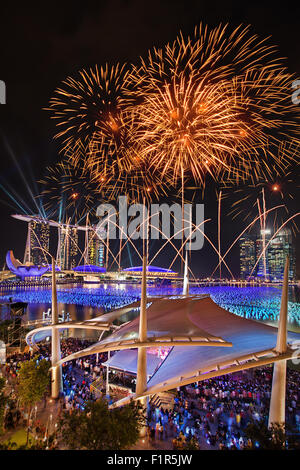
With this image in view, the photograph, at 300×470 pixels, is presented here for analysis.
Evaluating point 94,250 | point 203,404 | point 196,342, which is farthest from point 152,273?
point 196,342

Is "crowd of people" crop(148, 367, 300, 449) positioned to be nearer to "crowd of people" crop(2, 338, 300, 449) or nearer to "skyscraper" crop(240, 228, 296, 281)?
"crowd of people" crop(2, 338, 300, 449)

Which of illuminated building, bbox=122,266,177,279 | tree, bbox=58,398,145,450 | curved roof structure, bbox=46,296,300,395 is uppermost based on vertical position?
curved roof structure, bbox=46,296,300,395

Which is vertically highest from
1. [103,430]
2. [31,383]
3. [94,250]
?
[94,250]

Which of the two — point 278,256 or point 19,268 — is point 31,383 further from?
point 278,256

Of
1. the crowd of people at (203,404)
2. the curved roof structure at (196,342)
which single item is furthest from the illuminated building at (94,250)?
the curved roof structure at (196,342)

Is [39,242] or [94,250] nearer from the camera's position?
[39,242]

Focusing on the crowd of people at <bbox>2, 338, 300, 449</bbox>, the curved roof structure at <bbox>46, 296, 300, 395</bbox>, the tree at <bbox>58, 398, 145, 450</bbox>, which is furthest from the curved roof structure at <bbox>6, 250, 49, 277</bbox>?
the tree at <bbox>58, 398, 145, 450</bbox>

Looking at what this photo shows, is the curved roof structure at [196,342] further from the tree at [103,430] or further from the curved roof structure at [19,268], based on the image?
the curved roof structure at [19,268]
